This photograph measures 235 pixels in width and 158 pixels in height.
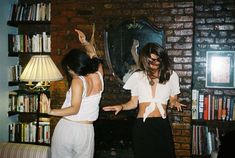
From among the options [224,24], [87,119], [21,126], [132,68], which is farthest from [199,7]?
[21,126]

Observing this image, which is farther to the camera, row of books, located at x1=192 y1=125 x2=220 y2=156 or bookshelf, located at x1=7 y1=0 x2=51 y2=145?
bookshelf, located at x1=7 y1=0 x2=51 y2=145

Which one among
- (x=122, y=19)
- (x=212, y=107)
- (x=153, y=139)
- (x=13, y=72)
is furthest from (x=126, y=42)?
(x=13, y=72)

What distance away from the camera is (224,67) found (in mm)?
3641

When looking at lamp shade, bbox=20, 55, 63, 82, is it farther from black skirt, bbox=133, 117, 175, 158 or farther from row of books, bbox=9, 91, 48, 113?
black skirt, bbox=133, 117, 175, 158

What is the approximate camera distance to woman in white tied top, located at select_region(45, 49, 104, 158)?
2215mm

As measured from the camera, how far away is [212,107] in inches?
142

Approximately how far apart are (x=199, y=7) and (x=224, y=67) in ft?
2.74

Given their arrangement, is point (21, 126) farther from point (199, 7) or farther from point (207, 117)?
point (199, 7)

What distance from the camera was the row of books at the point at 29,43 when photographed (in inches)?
155

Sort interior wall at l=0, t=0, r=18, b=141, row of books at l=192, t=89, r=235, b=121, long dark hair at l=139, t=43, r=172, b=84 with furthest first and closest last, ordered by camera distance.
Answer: interior wall at l=0, t=0, r=18, b=141 → row of books at l=192, t=89, r=235, b=121 → long dark hair at l=139, t=43, r=172, b=84

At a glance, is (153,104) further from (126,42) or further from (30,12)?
(30,12)

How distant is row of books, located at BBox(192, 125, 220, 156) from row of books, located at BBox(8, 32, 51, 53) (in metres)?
→ 2.23

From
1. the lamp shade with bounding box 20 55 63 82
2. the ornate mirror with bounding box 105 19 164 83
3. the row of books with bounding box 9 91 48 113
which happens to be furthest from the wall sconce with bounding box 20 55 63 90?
the row of books with bounding box 9 91 48 113

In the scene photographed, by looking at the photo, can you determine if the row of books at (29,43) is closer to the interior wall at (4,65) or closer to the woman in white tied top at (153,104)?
the interior wall at (4,65)
